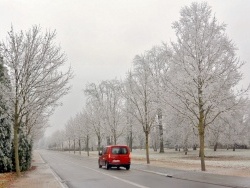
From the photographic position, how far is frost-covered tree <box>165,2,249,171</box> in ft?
71.3

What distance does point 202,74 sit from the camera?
21672 millimetres

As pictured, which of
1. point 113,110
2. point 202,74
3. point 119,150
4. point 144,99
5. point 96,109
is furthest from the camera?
point 96,109

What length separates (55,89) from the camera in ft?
78.5

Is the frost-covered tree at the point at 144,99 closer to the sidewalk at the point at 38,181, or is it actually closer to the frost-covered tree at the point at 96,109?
the sidewalk at the point at 38,181

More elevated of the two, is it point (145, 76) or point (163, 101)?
point (145, 76)

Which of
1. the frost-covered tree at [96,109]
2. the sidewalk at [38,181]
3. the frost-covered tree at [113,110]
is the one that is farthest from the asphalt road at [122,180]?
the frost-covered tree at [96,109]

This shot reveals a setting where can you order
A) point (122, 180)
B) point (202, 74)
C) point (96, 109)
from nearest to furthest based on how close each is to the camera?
1. point (122, 180)
2. point (202, 74)
3. point (96, 109)

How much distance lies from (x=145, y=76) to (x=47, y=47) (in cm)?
1572

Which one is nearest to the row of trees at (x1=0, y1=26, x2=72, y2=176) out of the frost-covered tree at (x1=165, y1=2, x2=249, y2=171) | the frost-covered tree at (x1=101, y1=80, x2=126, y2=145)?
the frost-covered tree at (x1=165, y1=2, x2=249, y2=171)

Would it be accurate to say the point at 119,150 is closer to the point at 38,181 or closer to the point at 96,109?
the point at 38,181

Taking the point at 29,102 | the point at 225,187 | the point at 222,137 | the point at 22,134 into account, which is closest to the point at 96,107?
the point at 222,137

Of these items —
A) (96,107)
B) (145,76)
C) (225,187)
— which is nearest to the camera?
(225,187)

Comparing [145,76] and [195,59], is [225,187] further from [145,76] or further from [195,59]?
[145,76]

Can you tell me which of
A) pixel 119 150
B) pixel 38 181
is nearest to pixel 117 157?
pixel 119 150
